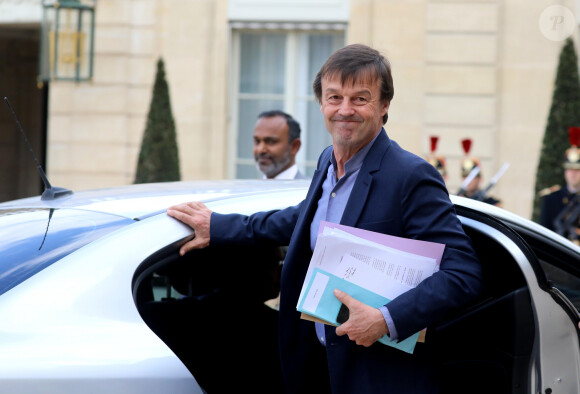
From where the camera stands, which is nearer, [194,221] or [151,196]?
[194,221]

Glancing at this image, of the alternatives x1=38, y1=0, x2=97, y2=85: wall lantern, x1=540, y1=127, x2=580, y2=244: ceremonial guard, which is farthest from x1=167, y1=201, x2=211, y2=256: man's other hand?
x1=38, y1=0, x2=97, y2=85: wall lantern

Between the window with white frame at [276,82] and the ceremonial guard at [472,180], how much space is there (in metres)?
1.95

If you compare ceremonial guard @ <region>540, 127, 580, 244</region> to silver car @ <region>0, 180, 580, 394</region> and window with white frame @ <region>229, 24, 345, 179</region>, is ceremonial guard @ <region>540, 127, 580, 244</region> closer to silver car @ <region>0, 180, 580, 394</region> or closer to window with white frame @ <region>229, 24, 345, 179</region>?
window with white frame @ <region>229, 24, 345, 179</region>

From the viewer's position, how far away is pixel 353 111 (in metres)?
2.33

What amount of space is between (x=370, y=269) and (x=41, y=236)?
90 cm

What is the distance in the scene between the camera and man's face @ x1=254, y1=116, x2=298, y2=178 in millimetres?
5316

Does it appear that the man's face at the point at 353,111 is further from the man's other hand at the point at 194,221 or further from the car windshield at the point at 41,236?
the car windshield at the point at 41,236

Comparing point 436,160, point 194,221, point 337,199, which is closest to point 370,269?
point 337,199

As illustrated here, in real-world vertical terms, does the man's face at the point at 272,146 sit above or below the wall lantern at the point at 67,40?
below

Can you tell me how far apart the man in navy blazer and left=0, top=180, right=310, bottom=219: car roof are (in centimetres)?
13

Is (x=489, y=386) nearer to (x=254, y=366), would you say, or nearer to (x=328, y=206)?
(x=254, y=366)

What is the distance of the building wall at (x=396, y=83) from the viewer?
34.0 ft

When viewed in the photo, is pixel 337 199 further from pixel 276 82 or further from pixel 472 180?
pixel 276 82

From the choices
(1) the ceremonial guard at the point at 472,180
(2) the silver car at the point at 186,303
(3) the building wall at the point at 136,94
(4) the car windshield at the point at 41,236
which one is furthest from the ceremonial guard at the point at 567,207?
(4) the car windshield at the point at 41,236
